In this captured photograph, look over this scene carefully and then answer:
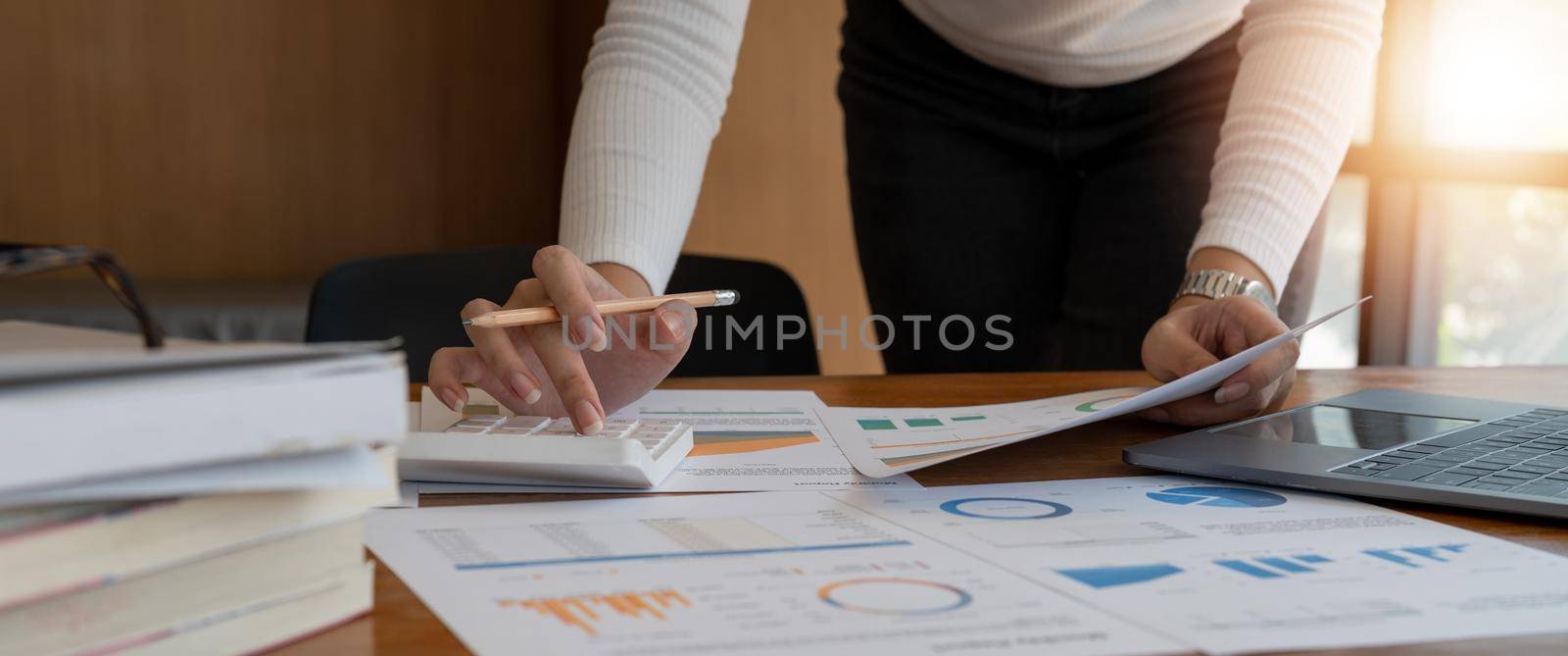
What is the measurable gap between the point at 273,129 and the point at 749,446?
272 centimetres

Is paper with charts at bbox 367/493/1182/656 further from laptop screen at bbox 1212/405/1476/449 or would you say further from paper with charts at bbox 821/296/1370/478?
Result: laptop screen at bbox 1212/405/1476/449

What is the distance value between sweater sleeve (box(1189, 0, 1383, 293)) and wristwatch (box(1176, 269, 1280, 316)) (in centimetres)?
3

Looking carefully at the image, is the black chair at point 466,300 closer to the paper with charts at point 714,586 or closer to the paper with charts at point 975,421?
the paper with charts at point 975,421

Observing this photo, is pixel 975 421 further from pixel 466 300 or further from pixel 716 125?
pixel 466 300

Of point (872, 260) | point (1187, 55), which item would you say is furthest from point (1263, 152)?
point (872, 260)

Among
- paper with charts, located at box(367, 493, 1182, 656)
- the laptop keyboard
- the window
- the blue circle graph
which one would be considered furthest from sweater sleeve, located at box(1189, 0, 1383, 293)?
the window

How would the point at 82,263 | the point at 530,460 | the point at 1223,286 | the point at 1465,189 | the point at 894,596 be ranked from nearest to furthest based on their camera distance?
the point at 82,263, the point at 894,596, the point at 530,460, the point at 1223,286, the point at 1465,189

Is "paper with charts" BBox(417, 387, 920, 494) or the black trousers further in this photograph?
the black trousers

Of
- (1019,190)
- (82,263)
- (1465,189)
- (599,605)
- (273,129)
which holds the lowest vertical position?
(599,605)

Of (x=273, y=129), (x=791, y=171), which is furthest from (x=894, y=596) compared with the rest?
(x=273, y=129)

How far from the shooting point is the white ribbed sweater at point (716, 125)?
973mm

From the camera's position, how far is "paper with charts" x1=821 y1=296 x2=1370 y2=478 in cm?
64

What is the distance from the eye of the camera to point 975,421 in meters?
0.79

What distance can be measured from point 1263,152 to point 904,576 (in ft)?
2.43
